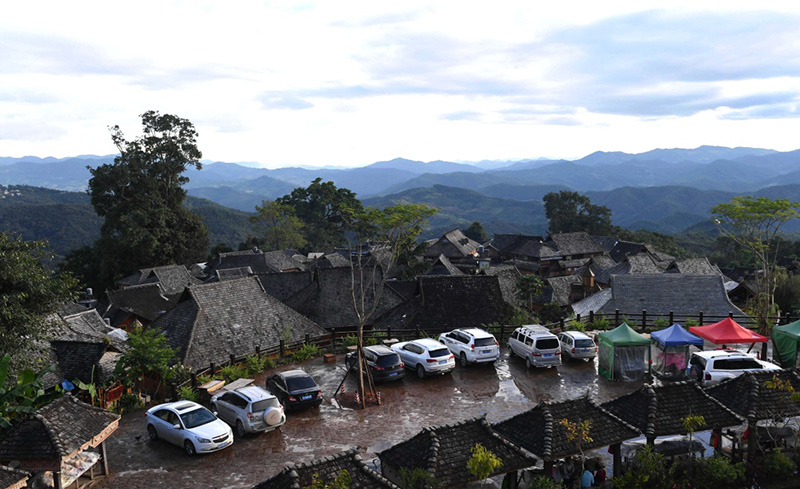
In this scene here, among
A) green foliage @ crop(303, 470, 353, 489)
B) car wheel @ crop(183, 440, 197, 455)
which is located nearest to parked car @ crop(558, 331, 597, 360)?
green foliage @ crop(303, 470, 353, 489)

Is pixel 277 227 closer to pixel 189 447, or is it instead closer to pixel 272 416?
pixel 272 416

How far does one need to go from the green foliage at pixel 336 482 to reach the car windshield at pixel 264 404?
23.5ft

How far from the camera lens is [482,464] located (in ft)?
43.5

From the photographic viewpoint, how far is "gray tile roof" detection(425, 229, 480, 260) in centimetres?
10051

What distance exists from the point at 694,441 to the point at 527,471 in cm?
531

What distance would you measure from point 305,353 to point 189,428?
9728 millimetres

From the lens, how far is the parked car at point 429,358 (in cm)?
2397

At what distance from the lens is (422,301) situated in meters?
32.4

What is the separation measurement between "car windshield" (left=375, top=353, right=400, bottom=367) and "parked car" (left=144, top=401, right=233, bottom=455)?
23.1 ft

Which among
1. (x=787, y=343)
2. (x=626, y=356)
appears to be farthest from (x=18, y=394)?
(x=787, y=343)

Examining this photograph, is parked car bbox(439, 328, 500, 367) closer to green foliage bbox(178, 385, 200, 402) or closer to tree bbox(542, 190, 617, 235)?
green foliage bbox(178, 385, 200, 402)

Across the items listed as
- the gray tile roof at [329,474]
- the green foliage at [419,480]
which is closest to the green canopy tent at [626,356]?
the green foliage at [419,480]

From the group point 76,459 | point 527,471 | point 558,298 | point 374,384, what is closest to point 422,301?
point 374,384

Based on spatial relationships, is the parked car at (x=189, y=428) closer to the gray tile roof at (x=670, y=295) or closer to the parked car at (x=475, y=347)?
the parked car at (x=475, y=347)
